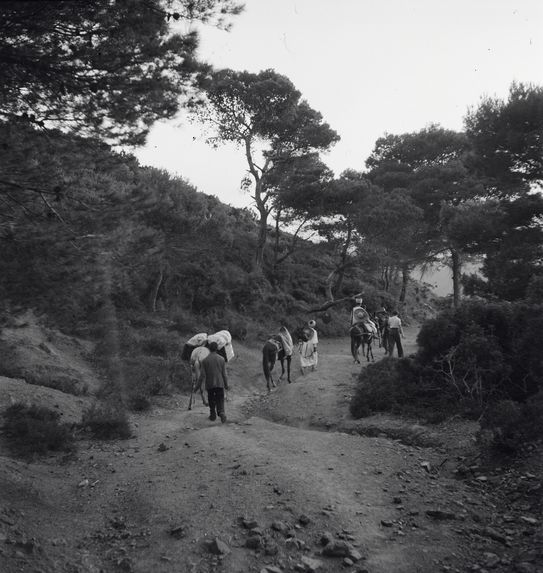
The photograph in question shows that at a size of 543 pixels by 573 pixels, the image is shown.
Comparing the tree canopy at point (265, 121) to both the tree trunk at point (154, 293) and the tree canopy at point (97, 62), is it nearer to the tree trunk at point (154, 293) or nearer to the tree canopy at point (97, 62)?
the tree trunk at point (154, 293)

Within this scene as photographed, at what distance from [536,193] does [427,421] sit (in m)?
12.8

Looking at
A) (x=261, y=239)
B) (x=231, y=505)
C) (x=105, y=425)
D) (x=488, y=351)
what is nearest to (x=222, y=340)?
(x=105, y=425)

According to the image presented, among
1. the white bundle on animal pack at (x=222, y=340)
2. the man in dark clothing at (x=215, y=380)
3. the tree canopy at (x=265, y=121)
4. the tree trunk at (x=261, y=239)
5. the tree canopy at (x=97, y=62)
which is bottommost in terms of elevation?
the man in dark clothing at (x=215, y=380)

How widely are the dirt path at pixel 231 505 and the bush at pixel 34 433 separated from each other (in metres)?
0.40

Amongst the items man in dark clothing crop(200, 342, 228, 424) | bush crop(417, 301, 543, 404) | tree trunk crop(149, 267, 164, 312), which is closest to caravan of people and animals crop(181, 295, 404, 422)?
man in dark clothing crop(200, 342, 228, 424)

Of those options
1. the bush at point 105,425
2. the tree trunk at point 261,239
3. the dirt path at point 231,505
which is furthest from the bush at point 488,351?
the tree trunk at point 261,239

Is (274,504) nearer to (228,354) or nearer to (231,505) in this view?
(231,505)

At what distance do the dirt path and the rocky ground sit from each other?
0.07 ft

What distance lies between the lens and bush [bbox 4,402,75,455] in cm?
771

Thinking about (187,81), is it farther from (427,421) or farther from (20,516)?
(427,421)

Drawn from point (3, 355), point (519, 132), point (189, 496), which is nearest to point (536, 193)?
point (519, 132)

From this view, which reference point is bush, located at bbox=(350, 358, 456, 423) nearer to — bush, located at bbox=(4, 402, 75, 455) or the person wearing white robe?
the person wearing white robe

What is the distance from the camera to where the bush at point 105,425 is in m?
9.10

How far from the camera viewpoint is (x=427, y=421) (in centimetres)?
933
